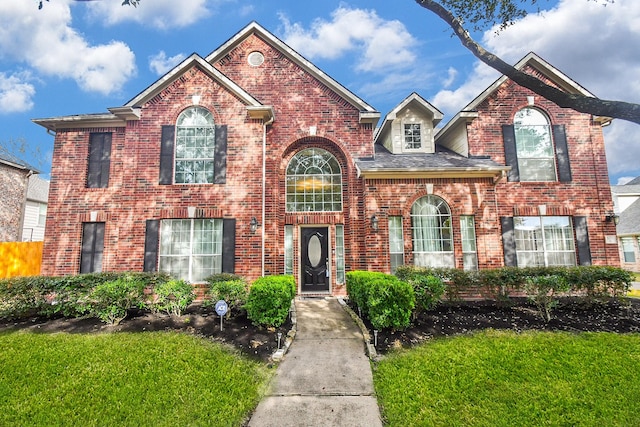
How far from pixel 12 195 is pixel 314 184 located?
18.8 meters

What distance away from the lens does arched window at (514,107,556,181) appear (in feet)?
35.9

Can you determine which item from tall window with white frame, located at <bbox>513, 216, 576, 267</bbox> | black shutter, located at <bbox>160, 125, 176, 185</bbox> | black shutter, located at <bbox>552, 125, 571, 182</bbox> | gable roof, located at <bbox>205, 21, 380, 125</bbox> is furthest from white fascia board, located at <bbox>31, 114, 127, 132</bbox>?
black shutter, located at <bbox>552, 125, 571, 182</bbox>

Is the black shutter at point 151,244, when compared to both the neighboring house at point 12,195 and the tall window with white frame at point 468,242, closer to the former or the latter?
the tall window with white frame at point 468,242

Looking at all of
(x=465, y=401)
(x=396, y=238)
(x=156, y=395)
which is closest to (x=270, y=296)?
(x=156, y=395)

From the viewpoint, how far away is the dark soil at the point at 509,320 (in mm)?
6242

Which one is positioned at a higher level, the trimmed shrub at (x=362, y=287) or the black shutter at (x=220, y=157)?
the black shutter at (x=220, y=157)

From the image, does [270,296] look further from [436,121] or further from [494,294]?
[436,121]

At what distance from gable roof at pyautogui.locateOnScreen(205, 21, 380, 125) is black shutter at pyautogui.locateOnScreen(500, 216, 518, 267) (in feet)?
18.5

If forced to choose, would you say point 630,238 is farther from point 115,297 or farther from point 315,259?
point 115,297

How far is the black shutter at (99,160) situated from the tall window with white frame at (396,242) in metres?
9.55

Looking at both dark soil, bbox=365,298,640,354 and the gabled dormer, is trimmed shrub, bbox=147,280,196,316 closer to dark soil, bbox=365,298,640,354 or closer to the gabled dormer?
dark soil, bbox=365,298,640,354

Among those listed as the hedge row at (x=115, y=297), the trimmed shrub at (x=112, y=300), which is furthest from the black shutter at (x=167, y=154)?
the trimmed shrub at (x=112, y=300)

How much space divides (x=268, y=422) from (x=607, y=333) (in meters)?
6.76

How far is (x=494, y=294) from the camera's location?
802 cm
